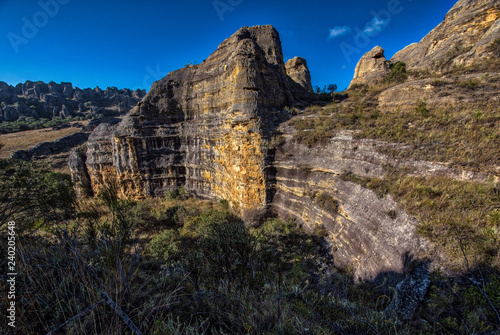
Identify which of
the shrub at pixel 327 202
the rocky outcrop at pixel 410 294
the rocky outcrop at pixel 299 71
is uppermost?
the rocky outcrop at pixel 299 71

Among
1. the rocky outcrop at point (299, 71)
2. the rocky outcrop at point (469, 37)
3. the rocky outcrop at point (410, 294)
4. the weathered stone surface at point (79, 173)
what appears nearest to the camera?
the rocky outcrop at point (410, 294)

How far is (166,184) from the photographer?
73.8 ft

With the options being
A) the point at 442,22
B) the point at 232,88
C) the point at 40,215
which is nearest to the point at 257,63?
the point at 232,88

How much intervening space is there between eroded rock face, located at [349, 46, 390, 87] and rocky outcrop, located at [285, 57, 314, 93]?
8532 mm

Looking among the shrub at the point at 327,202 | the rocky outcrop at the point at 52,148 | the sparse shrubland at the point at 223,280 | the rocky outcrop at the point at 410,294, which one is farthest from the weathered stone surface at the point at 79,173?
the rocky outcrop at the point at 410,294

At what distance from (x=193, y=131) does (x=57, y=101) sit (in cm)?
9467

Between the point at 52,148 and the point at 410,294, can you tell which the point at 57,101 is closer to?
the point at 52,148

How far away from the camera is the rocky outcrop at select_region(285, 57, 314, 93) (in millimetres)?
35188

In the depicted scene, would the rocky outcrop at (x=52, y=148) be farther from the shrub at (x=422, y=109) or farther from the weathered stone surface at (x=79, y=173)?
the shrub at (x=422, y=109)

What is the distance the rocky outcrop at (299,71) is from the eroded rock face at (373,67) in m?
8.53

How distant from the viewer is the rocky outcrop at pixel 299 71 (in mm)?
35188

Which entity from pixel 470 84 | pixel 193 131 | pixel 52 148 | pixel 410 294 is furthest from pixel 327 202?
pixel 52 148

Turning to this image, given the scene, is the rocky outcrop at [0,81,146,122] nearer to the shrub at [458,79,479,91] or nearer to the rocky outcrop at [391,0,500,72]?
the rocky outcrop at [391,0,500,72]

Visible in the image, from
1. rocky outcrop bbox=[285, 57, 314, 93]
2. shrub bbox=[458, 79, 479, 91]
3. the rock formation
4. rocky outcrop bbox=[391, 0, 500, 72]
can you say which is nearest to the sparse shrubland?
the rock formation
